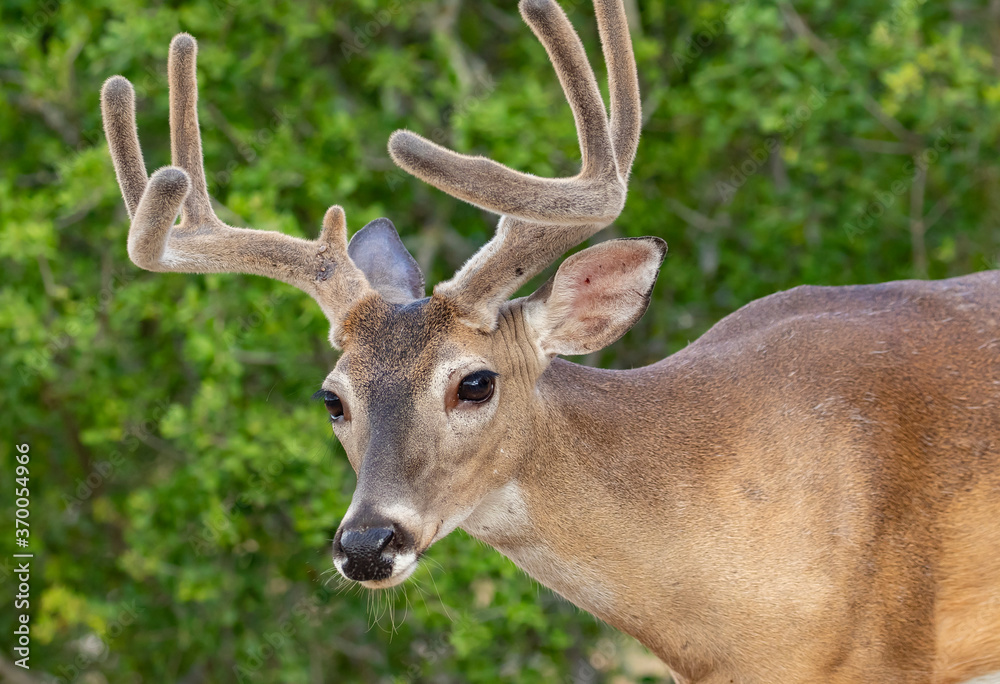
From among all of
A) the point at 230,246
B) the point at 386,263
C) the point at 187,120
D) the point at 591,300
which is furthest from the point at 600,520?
the point at 187,120

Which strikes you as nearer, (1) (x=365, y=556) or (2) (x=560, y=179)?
(1) (x=365, y=556)

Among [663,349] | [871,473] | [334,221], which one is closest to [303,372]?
[663,349]

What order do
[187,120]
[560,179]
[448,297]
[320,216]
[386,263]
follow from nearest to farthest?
[560,179], [448,297], [187,120], [386,263], [320,216]

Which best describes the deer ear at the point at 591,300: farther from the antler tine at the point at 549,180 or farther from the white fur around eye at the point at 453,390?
the white fur around eye at the point at 453,390

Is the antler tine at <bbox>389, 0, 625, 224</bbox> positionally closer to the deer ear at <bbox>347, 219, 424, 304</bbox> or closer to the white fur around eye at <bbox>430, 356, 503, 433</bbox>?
the white fur around eye at <bbox>430, 356, 503, 433</bbox>

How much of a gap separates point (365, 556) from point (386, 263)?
1355 mm

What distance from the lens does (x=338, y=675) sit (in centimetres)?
753

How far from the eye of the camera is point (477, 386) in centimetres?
365

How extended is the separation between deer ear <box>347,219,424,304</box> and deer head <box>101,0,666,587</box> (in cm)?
3

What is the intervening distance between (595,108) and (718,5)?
3276 millimetres

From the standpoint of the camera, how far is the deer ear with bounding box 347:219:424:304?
419 cm

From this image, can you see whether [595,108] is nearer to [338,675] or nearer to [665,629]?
[665,629]

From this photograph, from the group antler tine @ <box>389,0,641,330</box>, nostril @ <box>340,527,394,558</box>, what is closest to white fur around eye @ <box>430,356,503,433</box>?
antler tine @ <box>389,0,641,330</box>

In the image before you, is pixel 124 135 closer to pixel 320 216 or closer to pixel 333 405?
pixel 333 405
